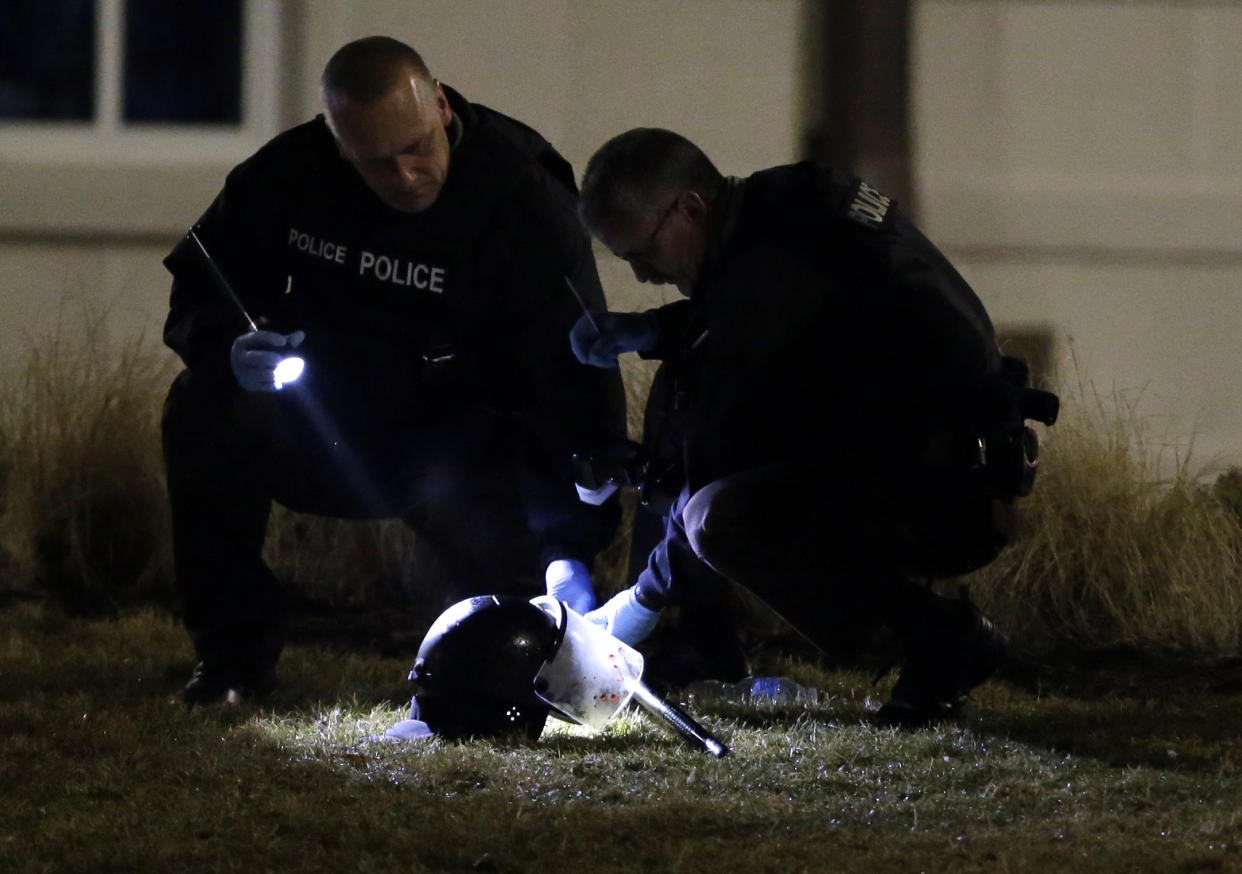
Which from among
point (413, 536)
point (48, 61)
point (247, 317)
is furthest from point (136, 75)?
point (247, 317)

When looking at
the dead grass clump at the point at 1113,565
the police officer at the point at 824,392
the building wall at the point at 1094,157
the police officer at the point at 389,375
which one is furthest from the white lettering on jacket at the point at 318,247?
the building wall at the point at 1094,157

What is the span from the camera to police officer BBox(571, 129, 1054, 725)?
12.7 ft

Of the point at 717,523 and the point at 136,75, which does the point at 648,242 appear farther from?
the point at 136,75

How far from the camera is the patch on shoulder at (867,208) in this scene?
3.90 meters

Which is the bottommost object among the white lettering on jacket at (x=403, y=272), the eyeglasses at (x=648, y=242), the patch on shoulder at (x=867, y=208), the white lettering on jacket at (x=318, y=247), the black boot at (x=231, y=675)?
the black boot at (x=231, y=675)

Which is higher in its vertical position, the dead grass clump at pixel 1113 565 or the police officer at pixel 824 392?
the police officer at pixel 824 392

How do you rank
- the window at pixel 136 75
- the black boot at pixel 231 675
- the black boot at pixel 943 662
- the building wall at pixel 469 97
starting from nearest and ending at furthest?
the black boot at pixel 943 662, the black boot at pixel 231 675, the building wall at pixel 469 97, the window at pixel 136 75

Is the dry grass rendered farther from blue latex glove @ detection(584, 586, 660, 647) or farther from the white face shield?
the white face shield

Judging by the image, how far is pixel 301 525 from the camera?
5891mm

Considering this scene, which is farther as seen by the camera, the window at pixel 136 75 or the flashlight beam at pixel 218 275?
the window at pixel 136 75

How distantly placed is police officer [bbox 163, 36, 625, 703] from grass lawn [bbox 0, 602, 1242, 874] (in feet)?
1.37

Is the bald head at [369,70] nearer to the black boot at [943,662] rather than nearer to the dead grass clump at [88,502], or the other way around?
the black boot at [943,662]

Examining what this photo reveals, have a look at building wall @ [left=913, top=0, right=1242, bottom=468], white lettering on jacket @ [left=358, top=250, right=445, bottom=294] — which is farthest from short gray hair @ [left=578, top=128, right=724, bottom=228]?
building wall @ [left=913, top=0, right=1242, bottom=468]

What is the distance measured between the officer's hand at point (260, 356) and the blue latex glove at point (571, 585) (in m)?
0.77
